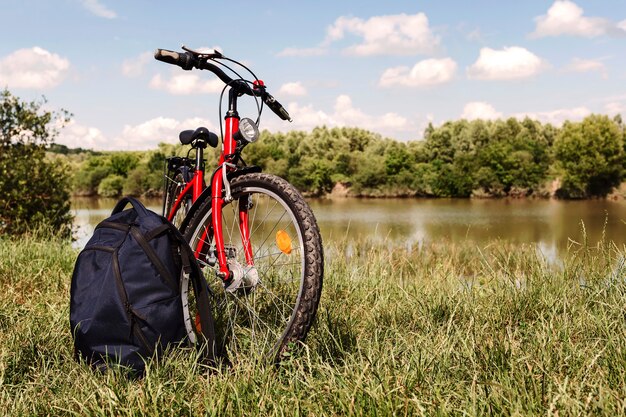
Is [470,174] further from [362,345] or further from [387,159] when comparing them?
[362,345]

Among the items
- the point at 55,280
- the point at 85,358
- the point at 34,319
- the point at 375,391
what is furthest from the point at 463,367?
the point at 55,280

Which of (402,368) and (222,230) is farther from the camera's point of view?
(222,230)

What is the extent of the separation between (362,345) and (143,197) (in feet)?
A: 114

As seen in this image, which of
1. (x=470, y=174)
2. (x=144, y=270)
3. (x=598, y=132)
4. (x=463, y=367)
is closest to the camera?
(x=463, y=367)

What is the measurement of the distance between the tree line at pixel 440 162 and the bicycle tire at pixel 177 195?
84.0 ft

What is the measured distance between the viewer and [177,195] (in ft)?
11.9

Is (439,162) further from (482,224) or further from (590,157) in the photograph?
(482,224)

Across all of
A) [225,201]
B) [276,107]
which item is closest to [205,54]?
[276,107]

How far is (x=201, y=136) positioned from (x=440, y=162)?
3507 centimetres

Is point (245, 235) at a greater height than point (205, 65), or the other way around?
point (205, 65)

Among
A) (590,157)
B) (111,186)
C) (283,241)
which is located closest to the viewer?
(283,241)

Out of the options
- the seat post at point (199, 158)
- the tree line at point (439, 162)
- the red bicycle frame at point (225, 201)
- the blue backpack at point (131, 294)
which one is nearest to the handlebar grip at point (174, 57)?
the red bicycle frame at point (225, 201)

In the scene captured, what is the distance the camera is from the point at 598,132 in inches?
1271

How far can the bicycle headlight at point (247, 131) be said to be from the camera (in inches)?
101
